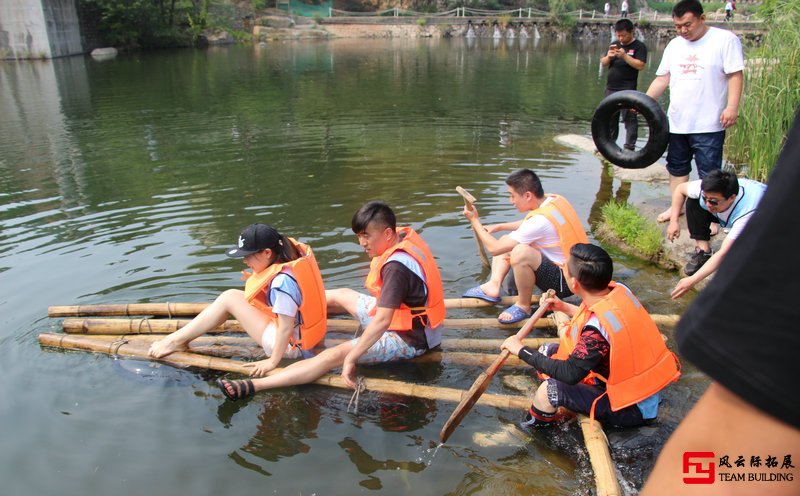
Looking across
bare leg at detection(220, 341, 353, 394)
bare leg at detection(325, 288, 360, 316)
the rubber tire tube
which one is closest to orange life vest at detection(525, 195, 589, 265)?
bare leg at detection(325, 288, 360, 316)

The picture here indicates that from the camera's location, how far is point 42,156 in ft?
39.2

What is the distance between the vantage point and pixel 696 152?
21.3 feet

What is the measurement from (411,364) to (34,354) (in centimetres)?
328

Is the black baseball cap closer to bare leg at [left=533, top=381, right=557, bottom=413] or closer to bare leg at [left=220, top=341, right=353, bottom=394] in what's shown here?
bare leg at [left=220, top=341, right=353, bottom=394]

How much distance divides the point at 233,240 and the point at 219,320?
295cm

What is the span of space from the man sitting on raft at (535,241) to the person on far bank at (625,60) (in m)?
3.60

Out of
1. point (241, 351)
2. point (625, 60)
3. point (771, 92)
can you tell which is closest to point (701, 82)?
point (771, 92)

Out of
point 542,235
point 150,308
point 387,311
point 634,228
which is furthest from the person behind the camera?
point 634,228

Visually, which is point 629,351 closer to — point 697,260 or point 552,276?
point 552,276

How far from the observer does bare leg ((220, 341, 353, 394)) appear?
4641mm

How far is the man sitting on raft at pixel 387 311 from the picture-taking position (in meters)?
4.50

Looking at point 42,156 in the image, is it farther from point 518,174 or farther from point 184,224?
point 518,174

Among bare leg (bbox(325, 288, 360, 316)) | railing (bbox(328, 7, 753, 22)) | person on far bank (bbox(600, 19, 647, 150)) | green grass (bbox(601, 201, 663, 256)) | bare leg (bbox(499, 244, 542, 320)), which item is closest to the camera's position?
bare leg (bbox(499, 244, 542, 320))

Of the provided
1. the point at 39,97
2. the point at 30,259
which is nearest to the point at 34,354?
the point at 30,259
